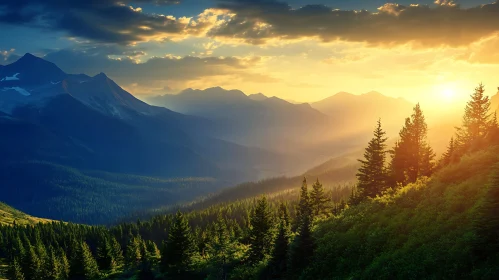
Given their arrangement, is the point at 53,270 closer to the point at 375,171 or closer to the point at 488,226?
the point at 375,171

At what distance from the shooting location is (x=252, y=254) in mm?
53781

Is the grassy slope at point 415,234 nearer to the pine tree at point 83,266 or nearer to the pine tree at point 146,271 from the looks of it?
the pine tree at point 146,271

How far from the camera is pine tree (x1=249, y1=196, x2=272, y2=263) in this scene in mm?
53031

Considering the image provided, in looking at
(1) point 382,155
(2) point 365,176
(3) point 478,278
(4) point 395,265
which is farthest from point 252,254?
(3) point 478,278

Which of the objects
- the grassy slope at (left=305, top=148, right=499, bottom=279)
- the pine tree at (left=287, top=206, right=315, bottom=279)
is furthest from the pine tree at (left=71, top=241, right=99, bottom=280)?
the grassy slope at (left=305, top=148, right=499, bottom=279)

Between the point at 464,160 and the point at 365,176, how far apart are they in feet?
83.8

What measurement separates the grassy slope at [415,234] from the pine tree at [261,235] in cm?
1659

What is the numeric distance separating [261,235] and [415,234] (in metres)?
31.1

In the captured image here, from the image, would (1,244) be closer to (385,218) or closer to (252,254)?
(252,254)

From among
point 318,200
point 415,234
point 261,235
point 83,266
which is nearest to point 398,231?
point 415,234

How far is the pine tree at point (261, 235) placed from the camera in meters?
53.0

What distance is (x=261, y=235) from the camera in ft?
179

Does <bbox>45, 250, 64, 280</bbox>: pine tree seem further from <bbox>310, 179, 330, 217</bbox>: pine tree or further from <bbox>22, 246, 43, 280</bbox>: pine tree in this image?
<bbox>310, 179, 330, 217</bbox>: pine tree

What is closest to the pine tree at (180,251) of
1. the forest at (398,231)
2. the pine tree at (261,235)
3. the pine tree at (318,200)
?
the forest at (398,231)
